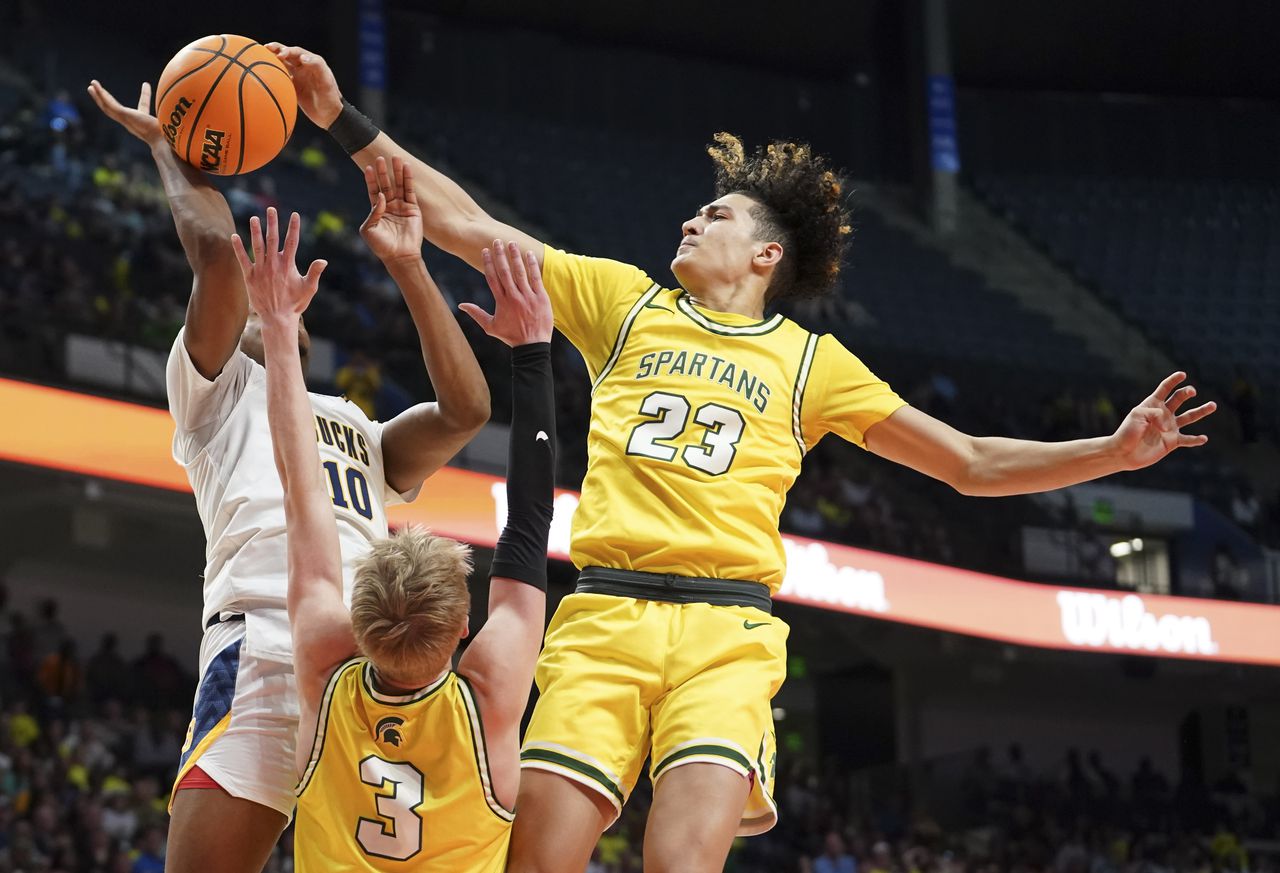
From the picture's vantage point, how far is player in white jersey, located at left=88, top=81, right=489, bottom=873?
3.57 m

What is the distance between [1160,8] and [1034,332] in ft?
21.9

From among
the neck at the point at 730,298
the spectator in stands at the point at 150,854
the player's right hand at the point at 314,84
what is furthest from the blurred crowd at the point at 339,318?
the neck at the point at 730,298

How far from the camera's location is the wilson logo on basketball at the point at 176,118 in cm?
404

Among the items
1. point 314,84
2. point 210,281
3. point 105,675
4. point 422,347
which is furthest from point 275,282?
point 105,675

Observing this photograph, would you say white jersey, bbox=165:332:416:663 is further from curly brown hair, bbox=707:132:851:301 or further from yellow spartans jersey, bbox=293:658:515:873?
curly brown hair, bbox=707:132:851:301

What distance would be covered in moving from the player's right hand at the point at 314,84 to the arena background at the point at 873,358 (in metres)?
7.12

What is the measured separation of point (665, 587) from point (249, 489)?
1.02m

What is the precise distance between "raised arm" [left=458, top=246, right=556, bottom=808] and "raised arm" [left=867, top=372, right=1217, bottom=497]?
3.73 feet

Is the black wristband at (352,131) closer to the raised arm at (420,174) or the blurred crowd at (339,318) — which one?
the raised arm at (420,174)

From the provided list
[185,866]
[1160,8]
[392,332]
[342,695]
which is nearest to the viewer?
[342,695]

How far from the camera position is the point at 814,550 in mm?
14852

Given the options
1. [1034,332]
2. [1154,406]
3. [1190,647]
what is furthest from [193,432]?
[1034,332]

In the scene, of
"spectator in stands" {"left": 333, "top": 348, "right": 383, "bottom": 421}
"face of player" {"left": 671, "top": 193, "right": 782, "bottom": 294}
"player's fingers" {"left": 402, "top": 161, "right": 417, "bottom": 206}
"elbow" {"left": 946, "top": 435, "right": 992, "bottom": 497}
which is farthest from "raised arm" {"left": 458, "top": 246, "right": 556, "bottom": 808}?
"spectator in stands" {"left": 333, "top": 348, "right": 383, "bottom": 421}

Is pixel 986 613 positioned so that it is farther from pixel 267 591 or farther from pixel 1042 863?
pixel 267 591
